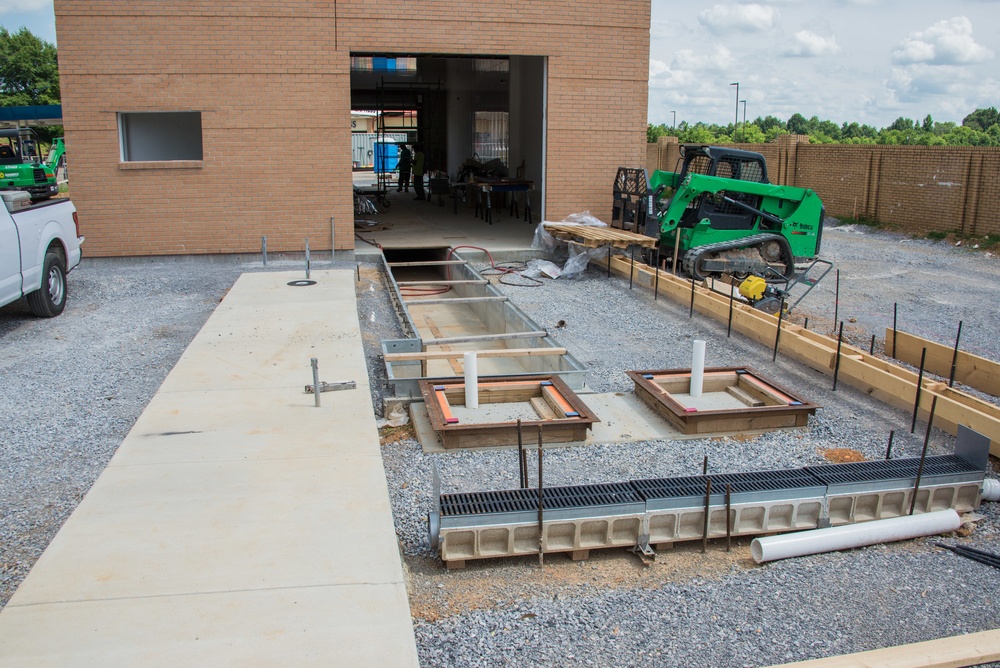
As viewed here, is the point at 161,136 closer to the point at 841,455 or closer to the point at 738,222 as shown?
the point at 738,222

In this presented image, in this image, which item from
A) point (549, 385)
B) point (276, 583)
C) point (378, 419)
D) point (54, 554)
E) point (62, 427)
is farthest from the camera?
point (549, 385)

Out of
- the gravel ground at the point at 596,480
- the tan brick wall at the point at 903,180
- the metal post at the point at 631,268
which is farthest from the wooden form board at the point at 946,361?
the tan brick wall at the point at 903,180

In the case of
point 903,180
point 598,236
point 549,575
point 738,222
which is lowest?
point 549,575

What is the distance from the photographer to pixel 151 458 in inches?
224

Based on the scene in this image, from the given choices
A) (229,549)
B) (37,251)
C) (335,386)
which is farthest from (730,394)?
(37,251)

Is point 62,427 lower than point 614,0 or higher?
lower

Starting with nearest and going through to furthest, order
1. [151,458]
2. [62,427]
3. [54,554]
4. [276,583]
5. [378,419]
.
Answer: [276,583]
[54,554]
[151,458]
[62,427]
[378,419]

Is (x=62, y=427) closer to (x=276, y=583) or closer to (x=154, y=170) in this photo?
(x=276, y=583)

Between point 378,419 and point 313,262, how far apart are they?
26.4ft

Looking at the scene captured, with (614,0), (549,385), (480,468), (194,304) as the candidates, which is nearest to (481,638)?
(480,468)

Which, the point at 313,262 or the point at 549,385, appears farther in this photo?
the point at 313,262

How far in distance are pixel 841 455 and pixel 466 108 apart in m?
23.6

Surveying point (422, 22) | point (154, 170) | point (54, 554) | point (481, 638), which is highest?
point (422, 22)

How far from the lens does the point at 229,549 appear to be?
444 cm
